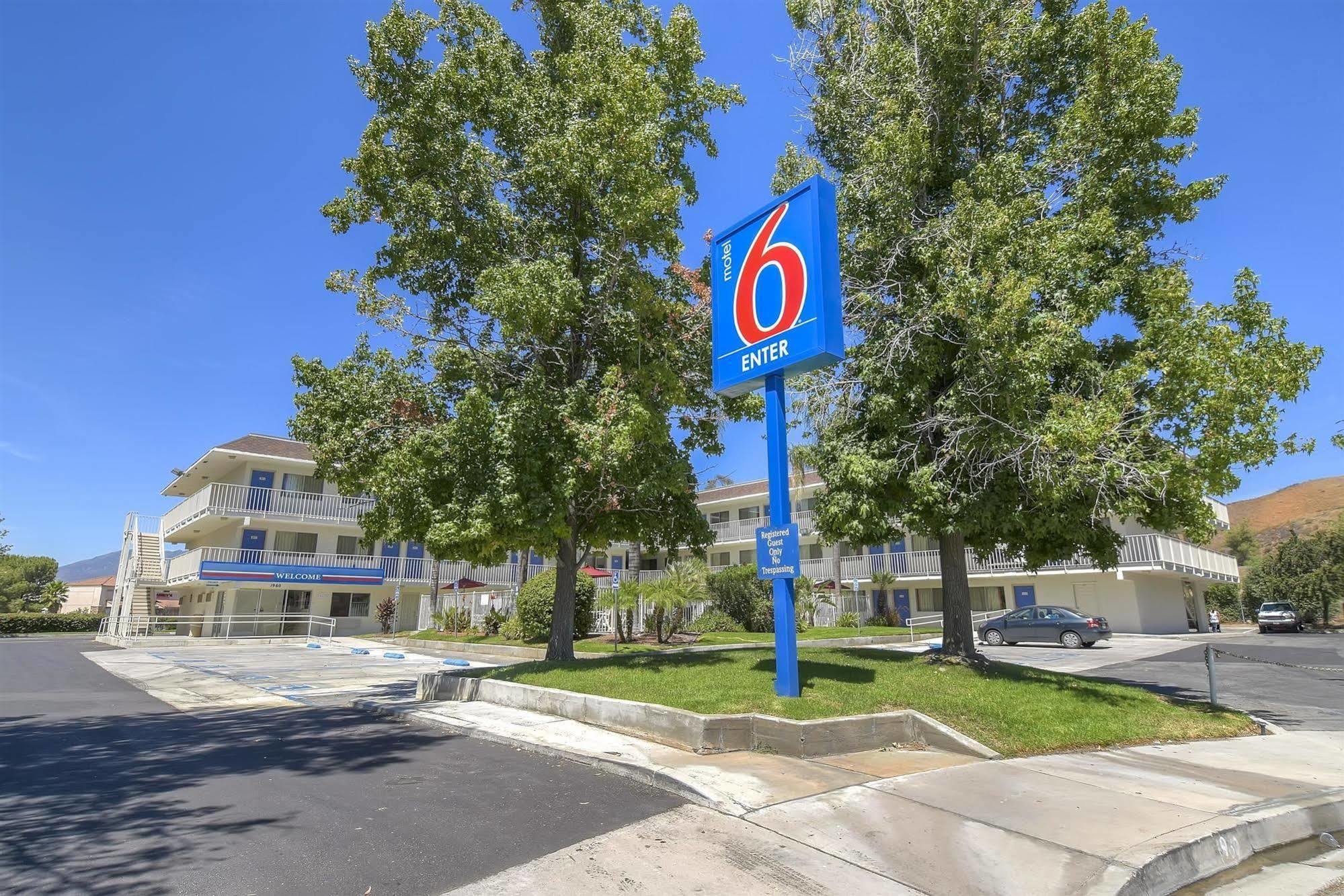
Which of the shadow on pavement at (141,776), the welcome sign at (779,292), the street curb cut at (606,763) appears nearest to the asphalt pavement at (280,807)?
the shadow on pavement at (141,776)

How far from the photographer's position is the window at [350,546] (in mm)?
36781

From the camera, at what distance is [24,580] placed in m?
65.9

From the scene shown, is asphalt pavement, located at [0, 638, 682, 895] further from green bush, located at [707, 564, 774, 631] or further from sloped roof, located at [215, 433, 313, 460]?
sloped roof, located at [215, 433, 313, 460]

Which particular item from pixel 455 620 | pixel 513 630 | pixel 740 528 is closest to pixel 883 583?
pixel 740 528

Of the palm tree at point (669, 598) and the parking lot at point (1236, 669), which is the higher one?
the palm tree at point (669, 598)

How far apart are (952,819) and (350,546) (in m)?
Result: 37.2

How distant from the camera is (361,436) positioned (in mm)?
12430

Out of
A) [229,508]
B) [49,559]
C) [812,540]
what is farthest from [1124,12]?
[49,559]

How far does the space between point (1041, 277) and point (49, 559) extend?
319ft

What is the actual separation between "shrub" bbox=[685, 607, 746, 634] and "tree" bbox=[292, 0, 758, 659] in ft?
47.0

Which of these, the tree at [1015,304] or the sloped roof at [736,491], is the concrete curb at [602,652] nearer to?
the tree at [1015,304]

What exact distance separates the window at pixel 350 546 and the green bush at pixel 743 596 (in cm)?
1899

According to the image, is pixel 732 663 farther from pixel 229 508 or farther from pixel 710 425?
pixel 229 508

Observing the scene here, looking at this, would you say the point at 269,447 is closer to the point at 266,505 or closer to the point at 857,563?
the point at 266,505
